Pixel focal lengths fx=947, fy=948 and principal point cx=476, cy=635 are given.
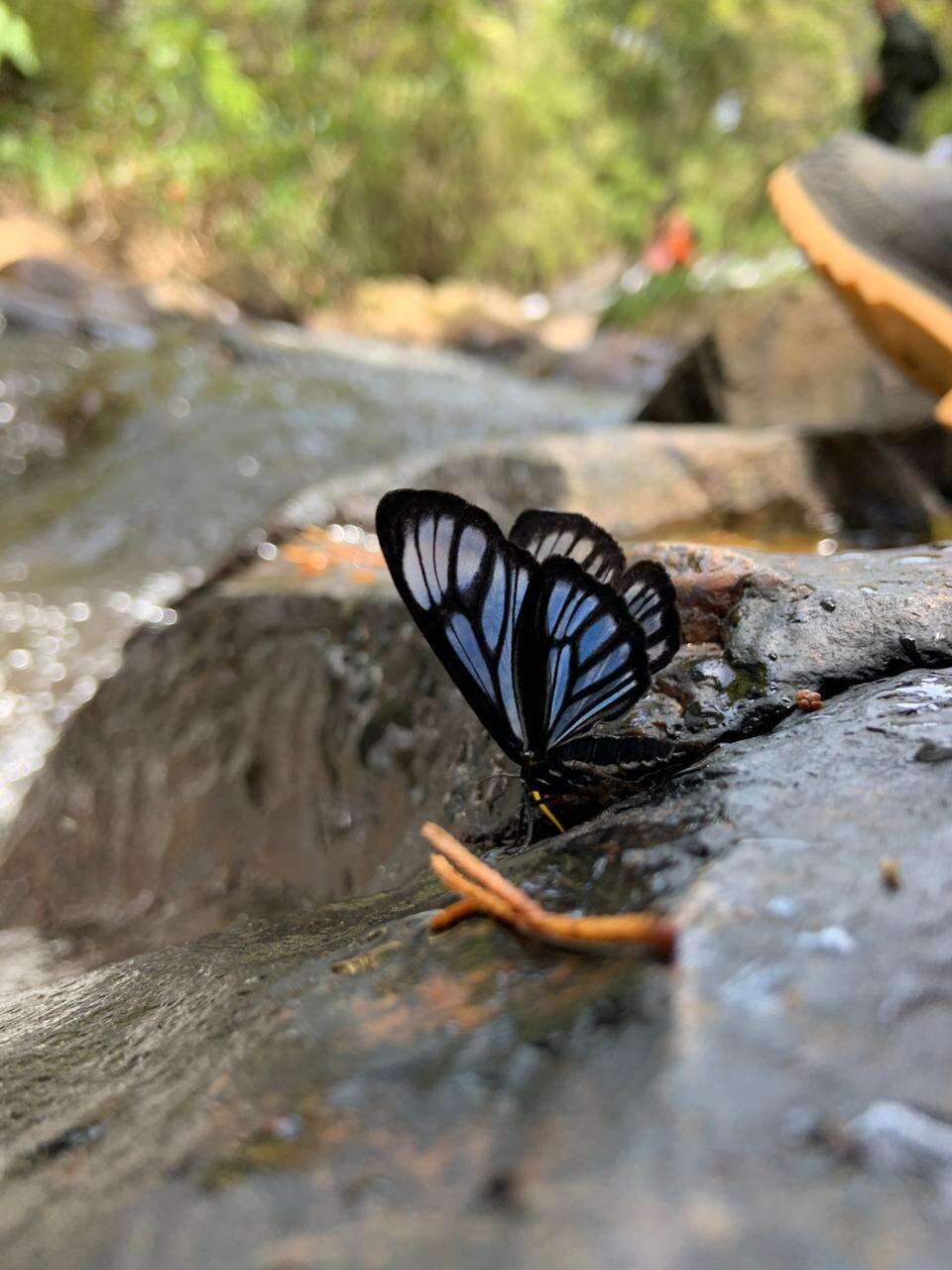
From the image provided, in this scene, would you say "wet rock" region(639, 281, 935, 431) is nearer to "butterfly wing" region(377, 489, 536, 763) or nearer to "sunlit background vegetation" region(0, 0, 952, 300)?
"sunlit background vegetation" region(0, 0, 952, 300)

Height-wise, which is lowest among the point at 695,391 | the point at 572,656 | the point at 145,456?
the point at 572,656

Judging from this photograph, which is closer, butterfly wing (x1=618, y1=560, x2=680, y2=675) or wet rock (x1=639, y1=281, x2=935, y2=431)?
butterfly wing (x1=618, y1=560, x2=680, y2=675)

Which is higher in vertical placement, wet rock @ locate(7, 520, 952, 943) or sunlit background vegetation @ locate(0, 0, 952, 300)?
sunlit background vegetation @ locate(0, 0, 952, 300)

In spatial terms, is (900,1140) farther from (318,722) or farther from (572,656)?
(318,722)

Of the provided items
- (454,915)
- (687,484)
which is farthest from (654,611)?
(687,484)

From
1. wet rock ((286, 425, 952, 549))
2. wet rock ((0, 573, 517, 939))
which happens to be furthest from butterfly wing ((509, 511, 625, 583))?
wet rock ((286, 425, 952, 549))

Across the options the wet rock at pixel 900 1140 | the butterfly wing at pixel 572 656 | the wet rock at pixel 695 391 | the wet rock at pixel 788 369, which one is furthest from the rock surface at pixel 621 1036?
the wet rock at pixel 695 391
